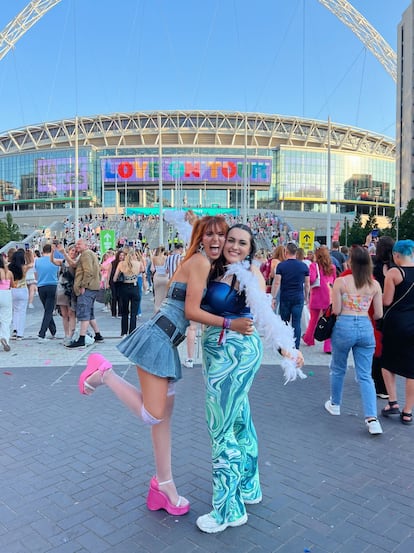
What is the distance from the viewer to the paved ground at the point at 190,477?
268 cm

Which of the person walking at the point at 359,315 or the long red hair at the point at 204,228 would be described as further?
the person walking at the point at 359,315

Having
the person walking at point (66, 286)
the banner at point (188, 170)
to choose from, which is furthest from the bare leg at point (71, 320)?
the banner at point (188, 170)

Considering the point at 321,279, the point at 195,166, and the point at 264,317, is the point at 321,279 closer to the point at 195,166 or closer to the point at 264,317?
the point at 264,317

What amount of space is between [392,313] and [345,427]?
4.05 feet

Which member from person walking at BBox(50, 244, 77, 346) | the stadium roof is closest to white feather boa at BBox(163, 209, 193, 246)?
person walking at BBox(50, 244, 77, 346)

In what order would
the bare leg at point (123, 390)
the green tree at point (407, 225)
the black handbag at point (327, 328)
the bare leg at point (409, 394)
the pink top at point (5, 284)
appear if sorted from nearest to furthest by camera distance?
1. the bare leg at point (123, 390)
2. the bare leg at point (409, 394)
3. the black handbag at point (327, 328)
4. the pink top at point (5, 284)
5. the green tree at point (407, 225)

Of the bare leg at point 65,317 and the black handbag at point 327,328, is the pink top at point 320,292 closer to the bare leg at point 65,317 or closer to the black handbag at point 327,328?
the black handbag at point 327,328

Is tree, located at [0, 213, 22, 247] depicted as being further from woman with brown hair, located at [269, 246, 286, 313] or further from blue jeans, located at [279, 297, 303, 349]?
blue jeans, located at [279, 297, 303, 349]

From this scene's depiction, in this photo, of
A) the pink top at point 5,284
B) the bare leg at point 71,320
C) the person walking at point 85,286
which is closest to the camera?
the person walking at point 85,286

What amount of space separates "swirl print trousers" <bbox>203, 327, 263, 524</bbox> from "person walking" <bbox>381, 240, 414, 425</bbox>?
2.43 m

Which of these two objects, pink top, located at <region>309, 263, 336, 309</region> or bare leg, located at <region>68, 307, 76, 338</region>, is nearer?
Result: pink top, located at <region>309, 263, 336, 309</region>

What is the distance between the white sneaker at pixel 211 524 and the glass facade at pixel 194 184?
80718 mm

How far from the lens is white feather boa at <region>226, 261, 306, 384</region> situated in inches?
102

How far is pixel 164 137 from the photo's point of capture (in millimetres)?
91875
